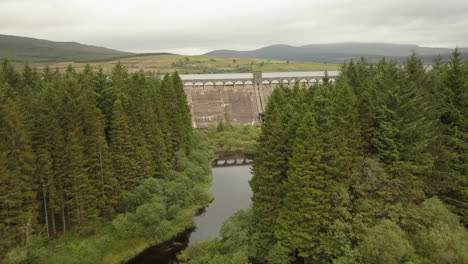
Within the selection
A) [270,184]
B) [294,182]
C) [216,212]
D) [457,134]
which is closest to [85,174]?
[270,184]

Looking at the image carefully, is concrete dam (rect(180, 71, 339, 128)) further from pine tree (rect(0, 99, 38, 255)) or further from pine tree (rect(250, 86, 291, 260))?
pine tree (rect(0, 99, 38, 255))

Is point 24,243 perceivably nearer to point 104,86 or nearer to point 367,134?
point 104,86

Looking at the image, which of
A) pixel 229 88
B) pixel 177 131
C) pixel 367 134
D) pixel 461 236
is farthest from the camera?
pixel 229 88

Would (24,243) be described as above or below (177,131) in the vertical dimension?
below

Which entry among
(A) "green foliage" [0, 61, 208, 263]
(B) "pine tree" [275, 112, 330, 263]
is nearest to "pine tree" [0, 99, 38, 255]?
(A) "green foliage" [0, 61, 208, 263]

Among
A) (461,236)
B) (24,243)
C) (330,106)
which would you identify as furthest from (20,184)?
(461,236)

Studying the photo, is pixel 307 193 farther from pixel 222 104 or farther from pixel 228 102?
pixel 228 102
